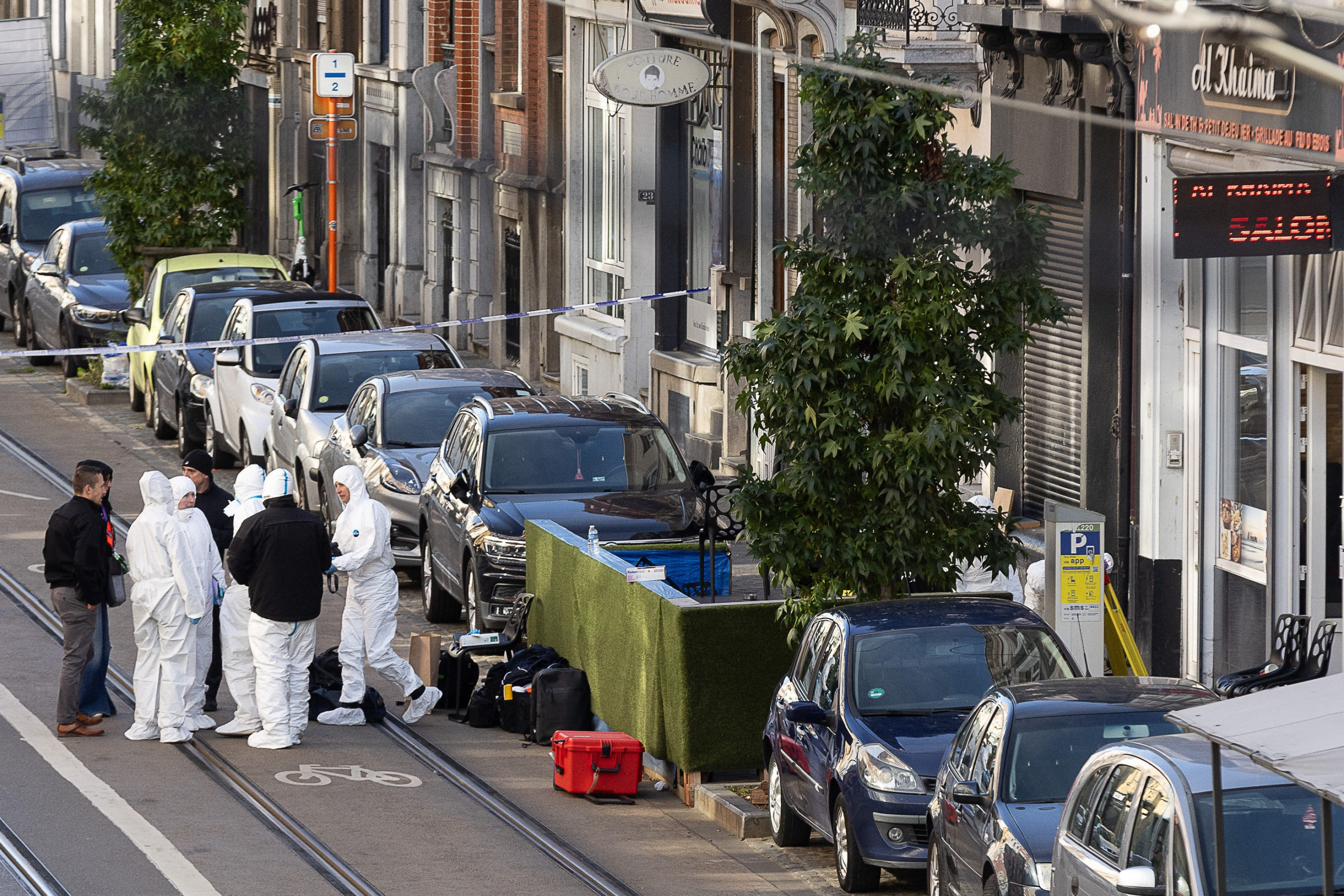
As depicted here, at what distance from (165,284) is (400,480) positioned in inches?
411

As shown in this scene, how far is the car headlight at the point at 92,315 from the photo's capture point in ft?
104

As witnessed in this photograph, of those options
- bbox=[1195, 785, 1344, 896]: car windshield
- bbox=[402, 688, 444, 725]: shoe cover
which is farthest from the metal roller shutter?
bbox=[1195, 785, 1344, 896]: car windshield

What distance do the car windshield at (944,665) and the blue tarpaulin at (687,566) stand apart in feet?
13.9

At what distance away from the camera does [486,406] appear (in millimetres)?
18344

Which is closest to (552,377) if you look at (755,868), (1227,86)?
(1227,86)

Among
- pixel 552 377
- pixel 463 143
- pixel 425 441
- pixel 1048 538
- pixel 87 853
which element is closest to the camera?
pixel 87 853

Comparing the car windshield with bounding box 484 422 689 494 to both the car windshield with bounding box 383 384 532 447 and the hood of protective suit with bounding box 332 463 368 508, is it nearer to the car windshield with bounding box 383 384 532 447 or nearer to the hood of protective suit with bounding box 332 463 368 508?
the car windshield with bounding box 383 384 532 447

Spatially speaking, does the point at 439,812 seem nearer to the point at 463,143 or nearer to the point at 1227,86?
the point at 1227,86

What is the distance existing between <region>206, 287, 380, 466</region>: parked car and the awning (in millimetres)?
17115

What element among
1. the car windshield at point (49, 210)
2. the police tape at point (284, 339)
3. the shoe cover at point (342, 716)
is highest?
the car windshield at point (49, 210)

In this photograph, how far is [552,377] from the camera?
30.4 metres

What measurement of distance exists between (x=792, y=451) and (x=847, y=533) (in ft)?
1.85

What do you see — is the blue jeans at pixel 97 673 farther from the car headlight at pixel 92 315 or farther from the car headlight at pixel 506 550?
the car headlight at pixel 92 315

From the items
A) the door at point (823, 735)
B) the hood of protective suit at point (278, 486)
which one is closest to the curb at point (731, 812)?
the door at point (823, 735)
